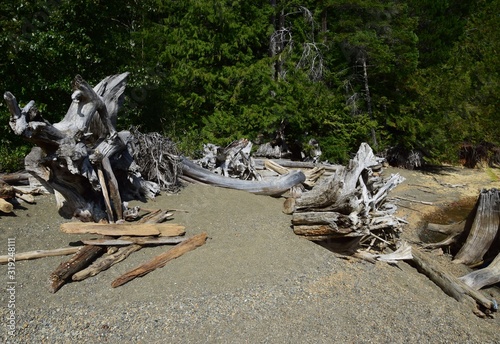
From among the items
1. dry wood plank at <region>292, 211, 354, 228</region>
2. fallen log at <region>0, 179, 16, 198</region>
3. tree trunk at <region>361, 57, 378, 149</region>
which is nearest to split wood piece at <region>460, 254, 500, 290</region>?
dry wood plank at <region>292, 211, 354, 228</region>

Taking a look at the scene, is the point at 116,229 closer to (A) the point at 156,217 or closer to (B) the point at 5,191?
(A) the point at 156,217

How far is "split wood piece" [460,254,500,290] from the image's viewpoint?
786 cm

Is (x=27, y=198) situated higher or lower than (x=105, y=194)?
lower

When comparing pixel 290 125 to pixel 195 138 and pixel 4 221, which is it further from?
pixel 4 221

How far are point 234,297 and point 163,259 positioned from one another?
3.81ft

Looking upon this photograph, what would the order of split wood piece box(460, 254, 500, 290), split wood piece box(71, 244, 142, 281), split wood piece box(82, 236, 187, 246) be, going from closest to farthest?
1. split wood piece box(71, 244, 142, 281)
2. split wood piece box(82, 236, 187, 246)
3. split wood piece box(460, 254, 500, 290)

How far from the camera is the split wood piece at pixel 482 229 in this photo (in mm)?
8953

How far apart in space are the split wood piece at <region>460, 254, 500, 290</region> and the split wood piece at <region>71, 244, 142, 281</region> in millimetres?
5981

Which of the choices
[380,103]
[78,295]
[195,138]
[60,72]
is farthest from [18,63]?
[380,103]

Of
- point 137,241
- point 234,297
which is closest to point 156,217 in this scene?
point 137,241

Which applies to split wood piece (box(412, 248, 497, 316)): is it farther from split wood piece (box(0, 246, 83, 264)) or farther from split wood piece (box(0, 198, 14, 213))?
split wood piece (box(0, 198, 14, 213))

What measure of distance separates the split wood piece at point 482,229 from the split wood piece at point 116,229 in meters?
6.50

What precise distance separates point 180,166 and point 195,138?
479cm

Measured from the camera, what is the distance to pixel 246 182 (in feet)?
32.4
